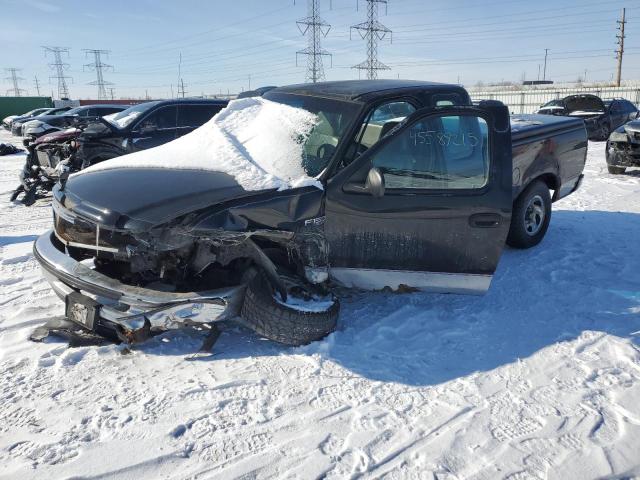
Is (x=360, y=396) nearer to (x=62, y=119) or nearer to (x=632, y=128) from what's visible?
(x=632, y=128)

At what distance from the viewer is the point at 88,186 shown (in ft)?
11.0

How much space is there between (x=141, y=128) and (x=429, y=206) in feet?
22.0

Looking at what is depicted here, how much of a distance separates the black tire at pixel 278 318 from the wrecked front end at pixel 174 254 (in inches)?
3.0

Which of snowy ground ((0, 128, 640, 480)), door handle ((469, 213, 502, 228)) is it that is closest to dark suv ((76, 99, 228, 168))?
snowy ground ((0, 128, 640, 480))

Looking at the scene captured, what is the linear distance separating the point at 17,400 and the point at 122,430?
743 mm

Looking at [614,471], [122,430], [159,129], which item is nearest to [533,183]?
[614,471]

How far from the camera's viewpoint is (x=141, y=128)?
8.68 metres

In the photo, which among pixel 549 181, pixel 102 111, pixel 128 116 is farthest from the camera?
pixel 102 111

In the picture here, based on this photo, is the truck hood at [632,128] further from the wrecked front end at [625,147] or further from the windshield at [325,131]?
the windshield at [325,131]

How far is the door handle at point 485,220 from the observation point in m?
3.69

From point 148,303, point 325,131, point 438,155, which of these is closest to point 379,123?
point 325,131

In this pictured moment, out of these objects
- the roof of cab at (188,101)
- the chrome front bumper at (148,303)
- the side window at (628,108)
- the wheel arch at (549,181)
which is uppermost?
the roof of cab at (188,101)

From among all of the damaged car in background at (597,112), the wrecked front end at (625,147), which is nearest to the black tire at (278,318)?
the wrecked front end at (625,147)

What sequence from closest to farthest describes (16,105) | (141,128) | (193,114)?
(141,128), (193,114), (16,105)
